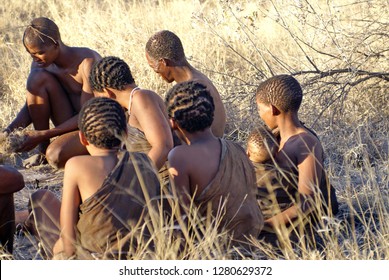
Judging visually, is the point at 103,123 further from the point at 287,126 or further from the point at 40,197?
the point at 287,126

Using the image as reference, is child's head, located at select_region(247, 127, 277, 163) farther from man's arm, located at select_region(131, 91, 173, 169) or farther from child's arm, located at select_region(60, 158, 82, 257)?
child's arm, located at select_region(60, 158, 82, 257)

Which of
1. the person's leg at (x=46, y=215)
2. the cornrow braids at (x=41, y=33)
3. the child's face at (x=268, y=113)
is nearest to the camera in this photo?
the person's leg at (x=46, y=215)

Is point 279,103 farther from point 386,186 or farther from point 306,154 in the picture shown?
point 386,186

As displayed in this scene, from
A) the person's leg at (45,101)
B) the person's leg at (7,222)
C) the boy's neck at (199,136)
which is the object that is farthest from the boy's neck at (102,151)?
the person's leg at (45,101)

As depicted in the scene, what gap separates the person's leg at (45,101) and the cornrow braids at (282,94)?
212cm

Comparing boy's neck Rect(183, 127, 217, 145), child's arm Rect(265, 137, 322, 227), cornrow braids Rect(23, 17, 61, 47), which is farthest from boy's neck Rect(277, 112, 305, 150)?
cornrow braids Rect(23, 17, 61, 47)

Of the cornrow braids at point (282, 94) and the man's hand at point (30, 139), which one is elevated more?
the cornrow braids at point (282, 94)

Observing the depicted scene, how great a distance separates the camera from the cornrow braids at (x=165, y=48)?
205 inches

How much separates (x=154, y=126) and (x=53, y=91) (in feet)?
5.87

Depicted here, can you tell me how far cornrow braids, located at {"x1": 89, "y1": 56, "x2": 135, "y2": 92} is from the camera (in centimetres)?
458

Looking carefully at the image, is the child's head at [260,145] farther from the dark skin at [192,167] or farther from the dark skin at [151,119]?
the dark skin at [192,167]

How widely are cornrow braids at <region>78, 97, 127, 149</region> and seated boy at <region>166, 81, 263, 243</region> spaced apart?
275mm

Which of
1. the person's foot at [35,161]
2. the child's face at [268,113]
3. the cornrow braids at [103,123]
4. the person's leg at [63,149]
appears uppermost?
the cornrow braids at [103,123]
